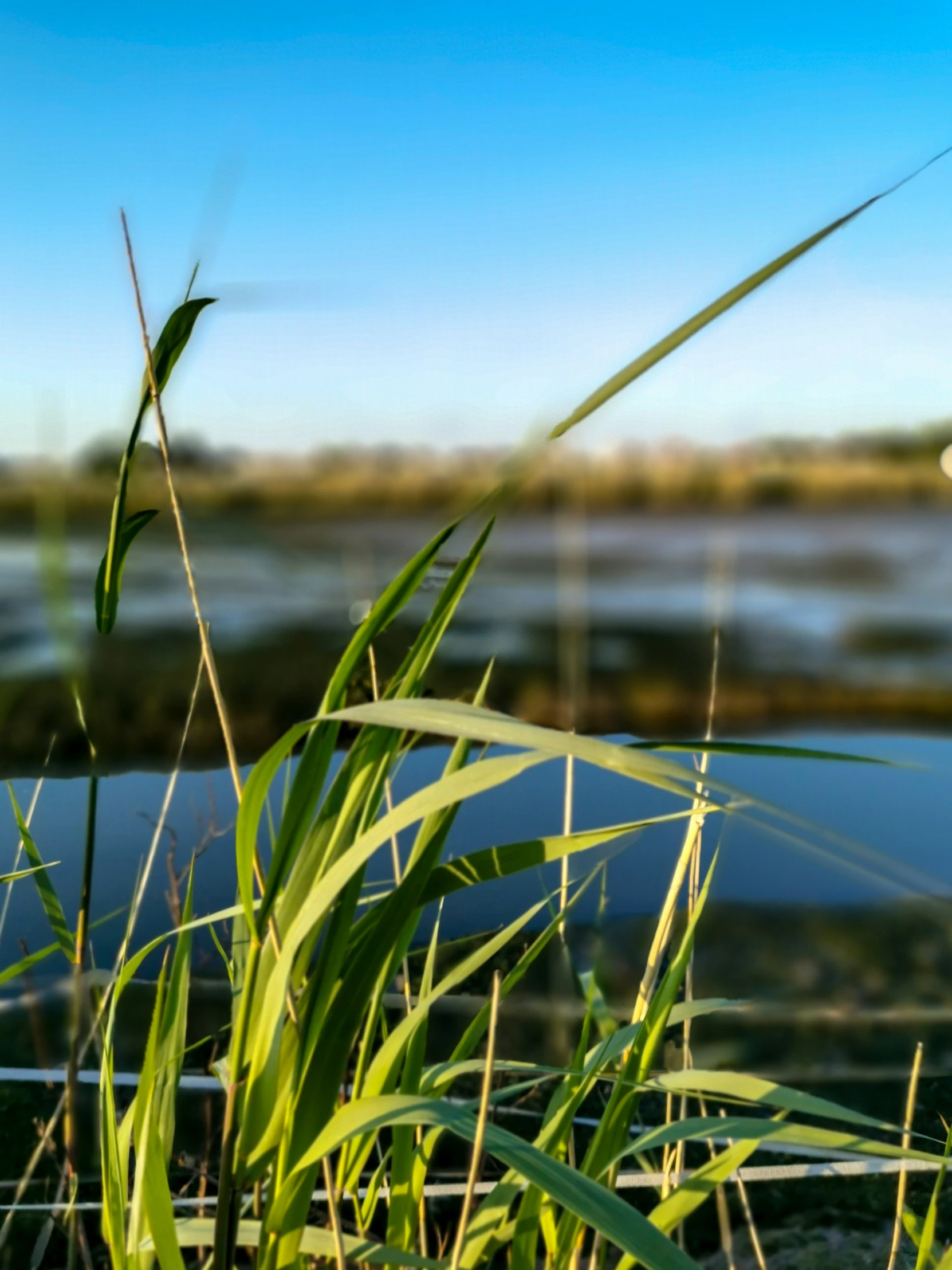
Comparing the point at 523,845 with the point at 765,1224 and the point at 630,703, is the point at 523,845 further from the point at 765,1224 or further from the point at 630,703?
the point at 630,703

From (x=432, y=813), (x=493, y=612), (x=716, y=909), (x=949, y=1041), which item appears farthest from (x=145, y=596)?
(x=432, y=813)

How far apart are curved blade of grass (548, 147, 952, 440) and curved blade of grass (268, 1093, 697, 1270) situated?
0.79 ft

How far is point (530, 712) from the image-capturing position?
3.40 meters

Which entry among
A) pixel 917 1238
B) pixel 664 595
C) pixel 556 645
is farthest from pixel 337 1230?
pixel 664 595

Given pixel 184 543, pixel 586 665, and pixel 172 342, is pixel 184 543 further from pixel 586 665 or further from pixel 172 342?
pixel 586 665

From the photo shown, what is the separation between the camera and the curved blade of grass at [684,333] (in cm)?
26

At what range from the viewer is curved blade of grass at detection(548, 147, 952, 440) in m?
0.26

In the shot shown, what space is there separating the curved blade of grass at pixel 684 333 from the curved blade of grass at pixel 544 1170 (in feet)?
0.79

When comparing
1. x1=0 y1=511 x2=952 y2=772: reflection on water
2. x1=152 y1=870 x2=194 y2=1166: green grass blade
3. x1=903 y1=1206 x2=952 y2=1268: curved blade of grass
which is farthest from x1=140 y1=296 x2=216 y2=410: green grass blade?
x1=0 y1=511 x2=952 y2=772: reflection on water

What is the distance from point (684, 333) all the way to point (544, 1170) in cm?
28

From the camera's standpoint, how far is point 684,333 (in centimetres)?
27

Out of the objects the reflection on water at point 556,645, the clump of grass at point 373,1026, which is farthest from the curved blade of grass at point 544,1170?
the reflection on water at point 556,645

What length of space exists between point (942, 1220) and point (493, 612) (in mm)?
3203

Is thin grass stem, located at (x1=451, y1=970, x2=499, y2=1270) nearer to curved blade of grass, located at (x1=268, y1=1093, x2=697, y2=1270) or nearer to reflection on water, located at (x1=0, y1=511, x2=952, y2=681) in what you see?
curved blade of grass, located at (x1=268, y1=1093, x2=697, y2=1270)
